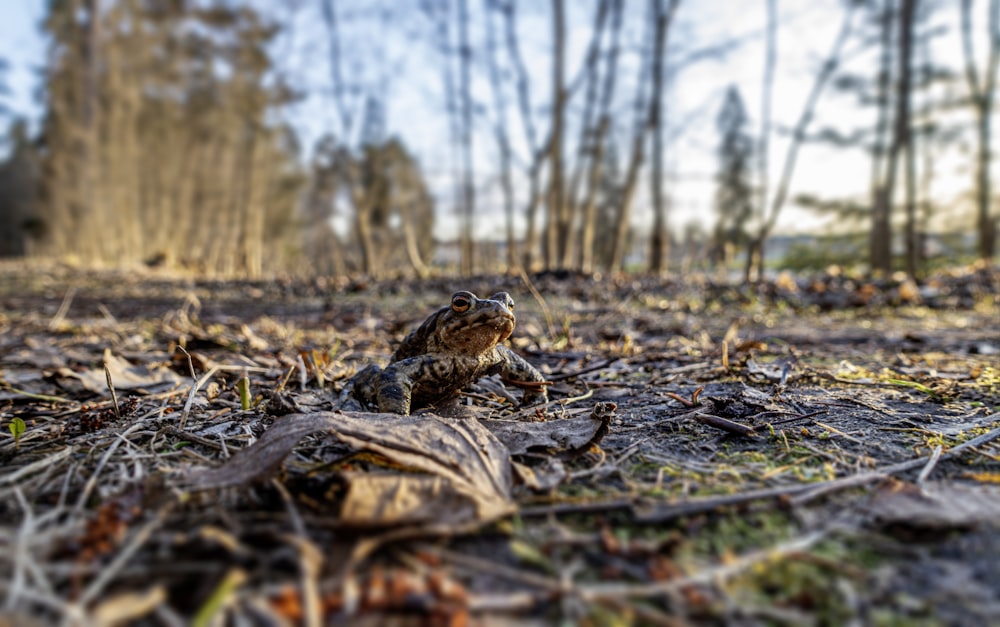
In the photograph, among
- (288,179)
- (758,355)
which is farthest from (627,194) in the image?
(288,179)

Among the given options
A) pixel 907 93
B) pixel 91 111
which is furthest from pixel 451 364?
pixel 91 111

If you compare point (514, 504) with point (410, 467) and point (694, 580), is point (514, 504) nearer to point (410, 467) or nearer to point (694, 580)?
point (410, 467)

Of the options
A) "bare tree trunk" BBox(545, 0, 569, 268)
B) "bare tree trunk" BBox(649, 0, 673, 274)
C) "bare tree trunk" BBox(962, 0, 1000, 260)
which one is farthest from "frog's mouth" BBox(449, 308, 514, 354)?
"bare tree trunk" BBox(962, 0, 1000, 260)

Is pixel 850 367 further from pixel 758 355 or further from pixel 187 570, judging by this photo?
pixel 187 570

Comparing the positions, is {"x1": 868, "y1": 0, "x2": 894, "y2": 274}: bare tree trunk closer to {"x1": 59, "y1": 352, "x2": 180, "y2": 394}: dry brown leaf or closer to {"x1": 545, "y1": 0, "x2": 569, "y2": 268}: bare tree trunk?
{"x1": 545, "y1": 0, "x2": 569, "y2": 268}: bare tree trunk

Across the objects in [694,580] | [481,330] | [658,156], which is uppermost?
[658,156]

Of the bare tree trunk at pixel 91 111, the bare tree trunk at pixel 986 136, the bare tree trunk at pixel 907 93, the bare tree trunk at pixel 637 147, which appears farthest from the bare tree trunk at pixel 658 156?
the bare tree trunk at pixel 91 111

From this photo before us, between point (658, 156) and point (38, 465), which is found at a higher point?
point (658, 156)

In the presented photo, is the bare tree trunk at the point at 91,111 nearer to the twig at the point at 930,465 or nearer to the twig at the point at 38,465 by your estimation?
the twig at the point at 38,465
